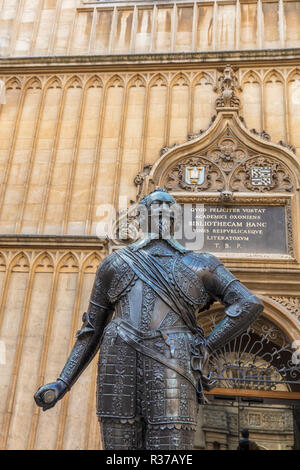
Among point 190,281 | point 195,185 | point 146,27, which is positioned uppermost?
point 146,27

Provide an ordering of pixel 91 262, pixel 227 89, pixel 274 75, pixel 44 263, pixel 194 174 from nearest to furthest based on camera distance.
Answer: pixel 91 262, pixel 44 263, pixel 194 174, pixel 227 89, pixel 274 75

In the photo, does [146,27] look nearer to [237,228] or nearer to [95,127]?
[95,127]

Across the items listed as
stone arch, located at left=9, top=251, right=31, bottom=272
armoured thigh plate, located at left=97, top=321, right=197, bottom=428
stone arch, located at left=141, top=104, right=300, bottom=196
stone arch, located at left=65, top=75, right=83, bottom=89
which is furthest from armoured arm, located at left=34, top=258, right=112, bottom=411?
stone arch, located at left=65, top=75, right=83, bottom=89

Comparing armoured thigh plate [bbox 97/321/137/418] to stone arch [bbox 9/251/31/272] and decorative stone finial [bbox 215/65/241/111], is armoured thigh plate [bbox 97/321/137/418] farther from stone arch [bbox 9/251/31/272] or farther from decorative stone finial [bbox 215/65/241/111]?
decorative stone finial [bbox 215/65/241/111]

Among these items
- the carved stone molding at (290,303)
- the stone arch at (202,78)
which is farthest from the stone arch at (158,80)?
the carved stone molding at (290,303)

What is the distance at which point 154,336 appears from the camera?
219 centimetres

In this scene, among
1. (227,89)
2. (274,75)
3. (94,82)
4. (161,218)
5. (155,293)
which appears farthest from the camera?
(94,82)

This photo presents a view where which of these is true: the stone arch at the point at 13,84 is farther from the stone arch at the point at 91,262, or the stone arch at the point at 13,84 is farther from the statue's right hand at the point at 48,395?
the statue's right hand at the point at 48,395

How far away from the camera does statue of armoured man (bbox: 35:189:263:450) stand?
2.09 metres

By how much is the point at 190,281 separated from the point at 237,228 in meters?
5.29

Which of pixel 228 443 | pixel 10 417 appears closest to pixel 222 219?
pixel 10 417

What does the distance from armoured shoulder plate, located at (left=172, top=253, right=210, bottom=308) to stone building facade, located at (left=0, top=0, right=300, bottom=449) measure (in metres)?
4.72

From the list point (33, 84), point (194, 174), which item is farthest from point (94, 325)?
point (33, 84)

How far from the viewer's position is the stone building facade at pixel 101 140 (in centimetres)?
701
